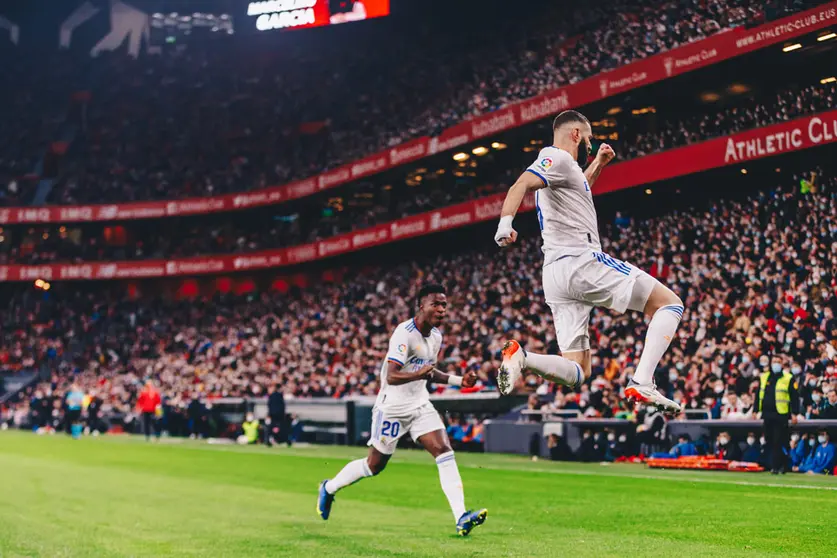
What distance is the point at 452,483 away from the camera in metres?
10.5

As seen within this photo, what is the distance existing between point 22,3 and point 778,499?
68.0 metres

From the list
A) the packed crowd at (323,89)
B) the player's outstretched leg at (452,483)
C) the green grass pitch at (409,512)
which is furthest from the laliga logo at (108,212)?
the player's outstretched leg at (452,483)

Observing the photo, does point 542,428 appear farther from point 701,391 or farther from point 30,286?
point 30,286

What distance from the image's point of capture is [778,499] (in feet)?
45.2

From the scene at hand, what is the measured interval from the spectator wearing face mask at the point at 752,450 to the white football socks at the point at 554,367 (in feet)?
42.2

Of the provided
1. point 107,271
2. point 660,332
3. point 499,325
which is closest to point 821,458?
point 660,332

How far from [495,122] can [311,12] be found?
17711mm

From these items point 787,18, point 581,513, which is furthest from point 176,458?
point 787,18

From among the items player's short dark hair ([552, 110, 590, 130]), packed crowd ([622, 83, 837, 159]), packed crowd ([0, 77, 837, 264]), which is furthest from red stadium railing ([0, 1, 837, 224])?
player's short dark hair ([552, 110, 590, 130])

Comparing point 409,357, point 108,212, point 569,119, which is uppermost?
point 108,212

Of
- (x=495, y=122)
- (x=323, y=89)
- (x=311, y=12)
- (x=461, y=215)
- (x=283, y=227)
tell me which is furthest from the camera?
(x=283, y=227)

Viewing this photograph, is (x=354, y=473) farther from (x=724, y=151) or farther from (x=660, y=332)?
(x=724, y=151)

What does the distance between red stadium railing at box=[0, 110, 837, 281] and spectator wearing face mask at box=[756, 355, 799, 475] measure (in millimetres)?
8893

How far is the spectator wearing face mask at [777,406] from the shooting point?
1805 centimetres
